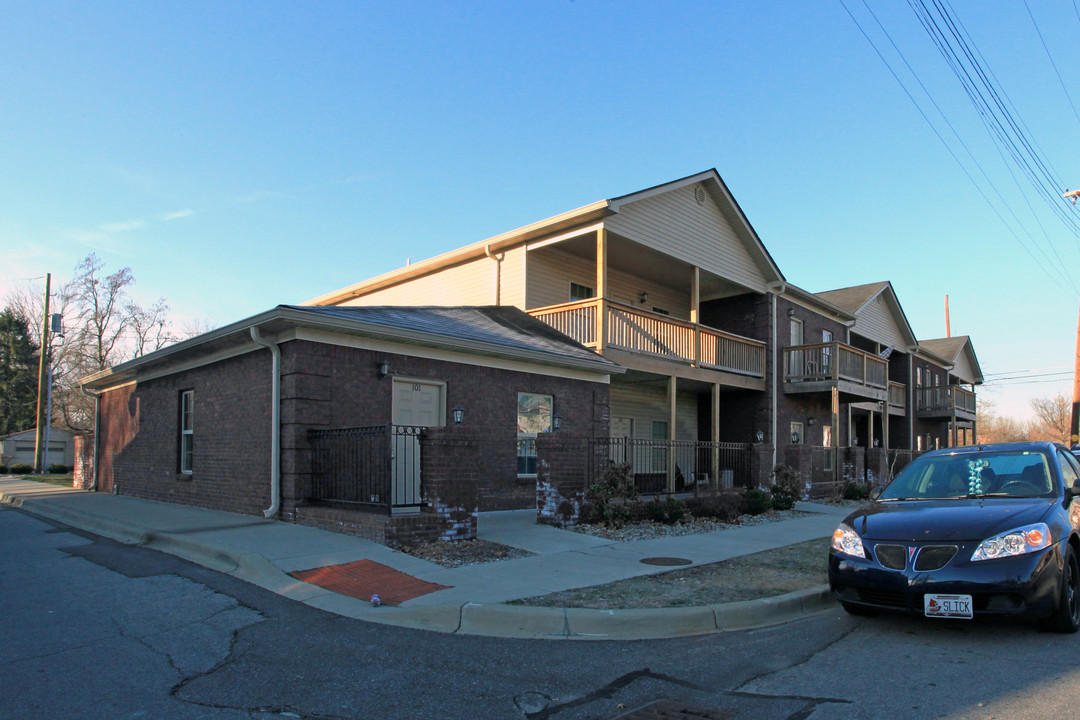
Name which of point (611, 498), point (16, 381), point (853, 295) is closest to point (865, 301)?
point (853, 295)

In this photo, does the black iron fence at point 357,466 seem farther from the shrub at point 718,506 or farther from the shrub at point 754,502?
the shrub at point 754,502

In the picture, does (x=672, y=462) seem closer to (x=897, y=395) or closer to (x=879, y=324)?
(x=879, y=324)

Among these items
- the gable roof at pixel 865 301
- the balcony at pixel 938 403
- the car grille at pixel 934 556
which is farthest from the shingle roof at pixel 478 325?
the balcony at pixel 938 403

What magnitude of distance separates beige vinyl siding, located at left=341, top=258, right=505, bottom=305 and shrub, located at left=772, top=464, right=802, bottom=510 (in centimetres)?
772

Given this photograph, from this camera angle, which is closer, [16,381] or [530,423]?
[530,423]

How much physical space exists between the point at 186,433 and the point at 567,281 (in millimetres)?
9285

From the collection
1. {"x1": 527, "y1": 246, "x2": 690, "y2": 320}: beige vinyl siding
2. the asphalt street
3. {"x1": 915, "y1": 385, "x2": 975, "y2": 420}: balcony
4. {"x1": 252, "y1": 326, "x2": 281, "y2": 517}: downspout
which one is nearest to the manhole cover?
the asphalt street

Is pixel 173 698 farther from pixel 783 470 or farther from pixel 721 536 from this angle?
pixel 783 470

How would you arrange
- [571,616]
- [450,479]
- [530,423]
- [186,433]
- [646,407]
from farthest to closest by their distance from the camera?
[646,407], [530,423], [186,433], [450,479], [571,616]

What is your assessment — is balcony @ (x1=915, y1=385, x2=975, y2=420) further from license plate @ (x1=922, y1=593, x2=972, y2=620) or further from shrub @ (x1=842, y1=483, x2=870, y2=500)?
license plate @ (x1=922, y1=593, x2=972, y2=620)

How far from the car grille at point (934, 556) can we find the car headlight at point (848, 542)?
1.40 feet

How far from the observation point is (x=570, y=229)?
16609 millimetres

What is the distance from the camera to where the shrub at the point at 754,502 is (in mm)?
14523

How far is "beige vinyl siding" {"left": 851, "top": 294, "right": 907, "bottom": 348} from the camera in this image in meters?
29.3
